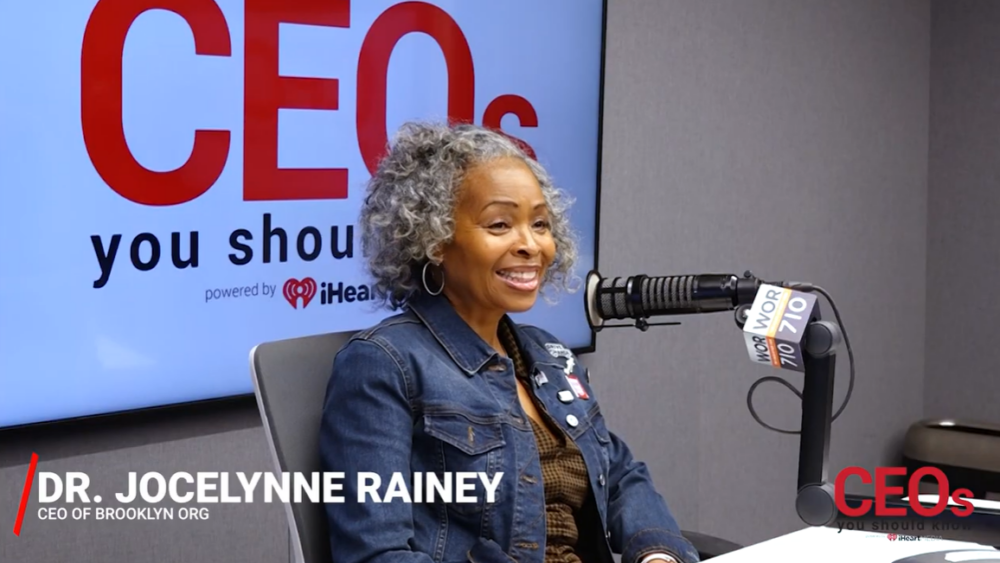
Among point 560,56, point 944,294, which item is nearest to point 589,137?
point 560,56

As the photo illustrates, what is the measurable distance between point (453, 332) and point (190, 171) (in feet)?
2.64

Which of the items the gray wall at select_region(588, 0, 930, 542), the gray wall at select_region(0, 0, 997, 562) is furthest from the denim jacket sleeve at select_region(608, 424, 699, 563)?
the gray wall at select_region(588, 0, 930, 542)

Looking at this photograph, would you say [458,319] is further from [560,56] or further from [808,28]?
[808,28]

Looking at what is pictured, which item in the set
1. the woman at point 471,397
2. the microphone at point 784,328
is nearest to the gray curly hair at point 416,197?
the woman at point 471,397

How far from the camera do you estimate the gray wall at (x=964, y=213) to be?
443 centimetres

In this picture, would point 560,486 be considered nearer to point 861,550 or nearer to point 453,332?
point 453,332

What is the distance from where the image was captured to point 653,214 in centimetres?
350

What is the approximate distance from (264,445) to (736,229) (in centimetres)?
169

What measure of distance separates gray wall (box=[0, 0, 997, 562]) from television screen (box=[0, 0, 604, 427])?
0.81ft

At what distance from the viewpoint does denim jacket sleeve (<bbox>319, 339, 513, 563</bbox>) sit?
164cm

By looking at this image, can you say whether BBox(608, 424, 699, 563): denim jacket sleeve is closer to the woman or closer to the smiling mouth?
the woman

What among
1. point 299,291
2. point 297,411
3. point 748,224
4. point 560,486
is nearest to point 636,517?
point 560,486

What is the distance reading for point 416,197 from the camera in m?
1.91

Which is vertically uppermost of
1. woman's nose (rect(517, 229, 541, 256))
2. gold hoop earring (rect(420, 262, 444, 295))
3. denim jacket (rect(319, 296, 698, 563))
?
woman's nose (rect(517, 229, 541, 256))
